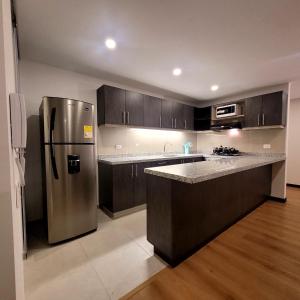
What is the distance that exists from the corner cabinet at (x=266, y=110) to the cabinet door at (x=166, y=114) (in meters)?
1.70

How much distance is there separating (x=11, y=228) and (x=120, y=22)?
76.4 inches

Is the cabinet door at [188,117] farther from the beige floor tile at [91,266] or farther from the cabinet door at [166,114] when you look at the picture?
the beige floor tile at [91,266]

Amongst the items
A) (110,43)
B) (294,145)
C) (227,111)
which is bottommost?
(294,145)

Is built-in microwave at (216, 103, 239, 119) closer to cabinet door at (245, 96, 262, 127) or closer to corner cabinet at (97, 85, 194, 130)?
cabinet door at (245, 96, 262, 127)

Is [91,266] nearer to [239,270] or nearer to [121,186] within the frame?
[121,186]

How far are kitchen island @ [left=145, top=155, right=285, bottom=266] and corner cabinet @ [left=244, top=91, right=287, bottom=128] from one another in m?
1.88

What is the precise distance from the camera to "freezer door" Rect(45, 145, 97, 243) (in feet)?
6.72

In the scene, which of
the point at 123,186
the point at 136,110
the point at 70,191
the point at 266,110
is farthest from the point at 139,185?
the point at 266,110

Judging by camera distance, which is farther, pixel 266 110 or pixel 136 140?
pixel 136 140

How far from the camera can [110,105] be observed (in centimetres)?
297

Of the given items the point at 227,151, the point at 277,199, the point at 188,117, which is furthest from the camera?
the point at 188,117

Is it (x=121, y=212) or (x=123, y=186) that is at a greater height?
(x=123, y=186)

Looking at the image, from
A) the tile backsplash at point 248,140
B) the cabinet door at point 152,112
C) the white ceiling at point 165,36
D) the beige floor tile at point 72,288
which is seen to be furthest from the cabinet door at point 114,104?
the tile backsplash at point 248,140

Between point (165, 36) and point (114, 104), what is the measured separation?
1472 millimetres
